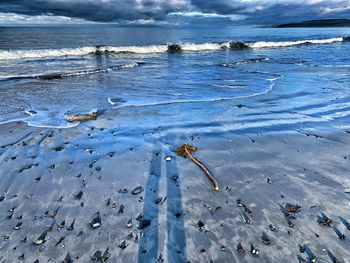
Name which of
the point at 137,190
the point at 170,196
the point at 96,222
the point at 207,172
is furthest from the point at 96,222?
the point at 207,172

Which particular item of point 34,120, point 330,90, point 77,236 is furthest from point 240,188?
point 330,90

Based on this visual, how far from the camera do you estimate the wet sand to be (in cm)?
372

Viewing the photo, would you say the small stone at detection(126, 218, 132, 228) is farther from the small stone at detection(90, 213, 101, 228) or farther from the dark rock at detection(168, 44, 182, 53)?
the dark rock at detection(168, 44, 182, 53)

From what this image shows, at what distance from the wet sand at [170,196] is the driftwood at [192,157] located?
11cm

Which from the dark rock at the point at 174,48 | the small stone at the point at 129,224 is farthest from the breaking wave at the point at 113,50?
the small stone at the point at 129,224

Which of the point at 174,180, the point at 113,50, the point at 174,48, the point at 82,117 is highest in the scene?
the point at 174,180

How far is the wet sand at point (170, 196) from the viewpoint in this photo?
3.72 m

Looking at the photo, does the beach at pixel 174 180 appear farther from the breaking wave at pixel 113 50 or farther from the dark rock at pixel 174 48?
the dark rock at pixel 174 48

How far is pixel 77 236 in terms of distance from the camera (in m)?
3.94

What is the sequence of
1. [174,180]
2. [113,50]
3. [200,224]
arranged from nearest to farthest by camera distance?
[200,224], [174,180], [113,50]

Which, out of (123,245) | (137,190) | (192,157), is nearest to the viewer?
(123,245)

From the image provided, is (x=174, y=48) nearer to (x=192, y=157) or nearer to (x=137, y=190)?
(x=192, y=157)

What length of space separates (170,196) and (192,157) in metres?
1.47

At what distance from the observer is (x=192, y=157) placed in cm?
614
